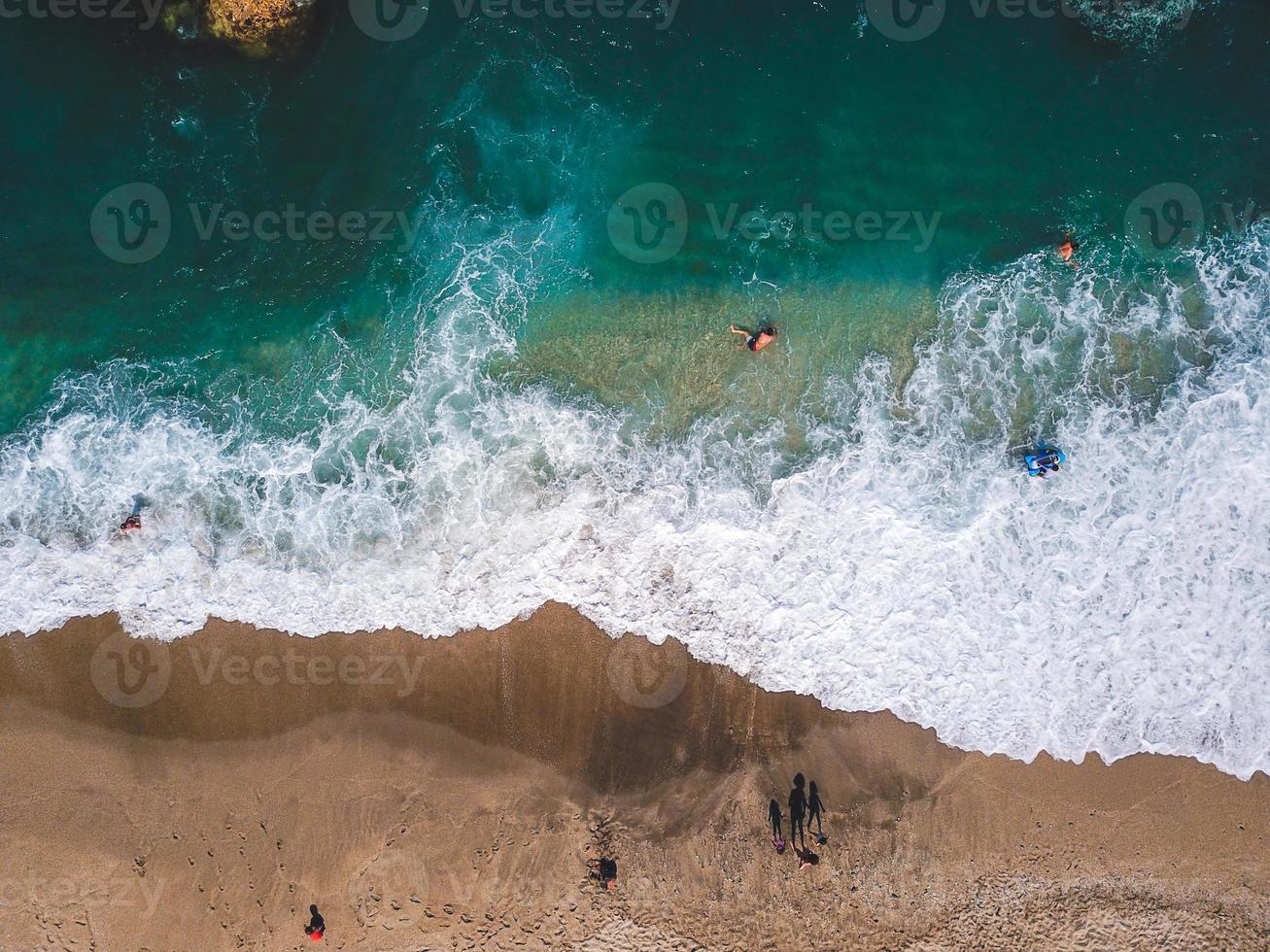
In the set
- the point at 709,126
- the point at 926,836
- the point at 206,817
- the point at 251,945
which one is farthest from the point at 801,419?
the point at 251,945

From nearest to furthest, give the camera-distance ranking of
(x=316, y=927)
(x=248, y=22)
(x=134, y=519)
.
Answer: (x=316, y=927)
(x=134, y=519)
(x=248, y=22)

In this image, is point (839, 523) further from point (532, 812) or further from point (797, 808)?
point (532, 812)

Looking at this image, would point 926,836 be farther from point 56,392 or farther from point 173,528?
point 56,392

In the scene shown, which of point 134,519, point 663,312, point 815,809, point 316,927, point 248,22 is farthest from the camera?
point 663,312

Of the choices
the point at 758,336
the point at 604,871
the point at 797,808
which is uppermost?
the point at 758,336

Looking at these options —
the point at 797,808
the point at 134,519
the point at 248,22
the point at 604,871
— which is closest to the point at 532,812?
the point at 604,871
